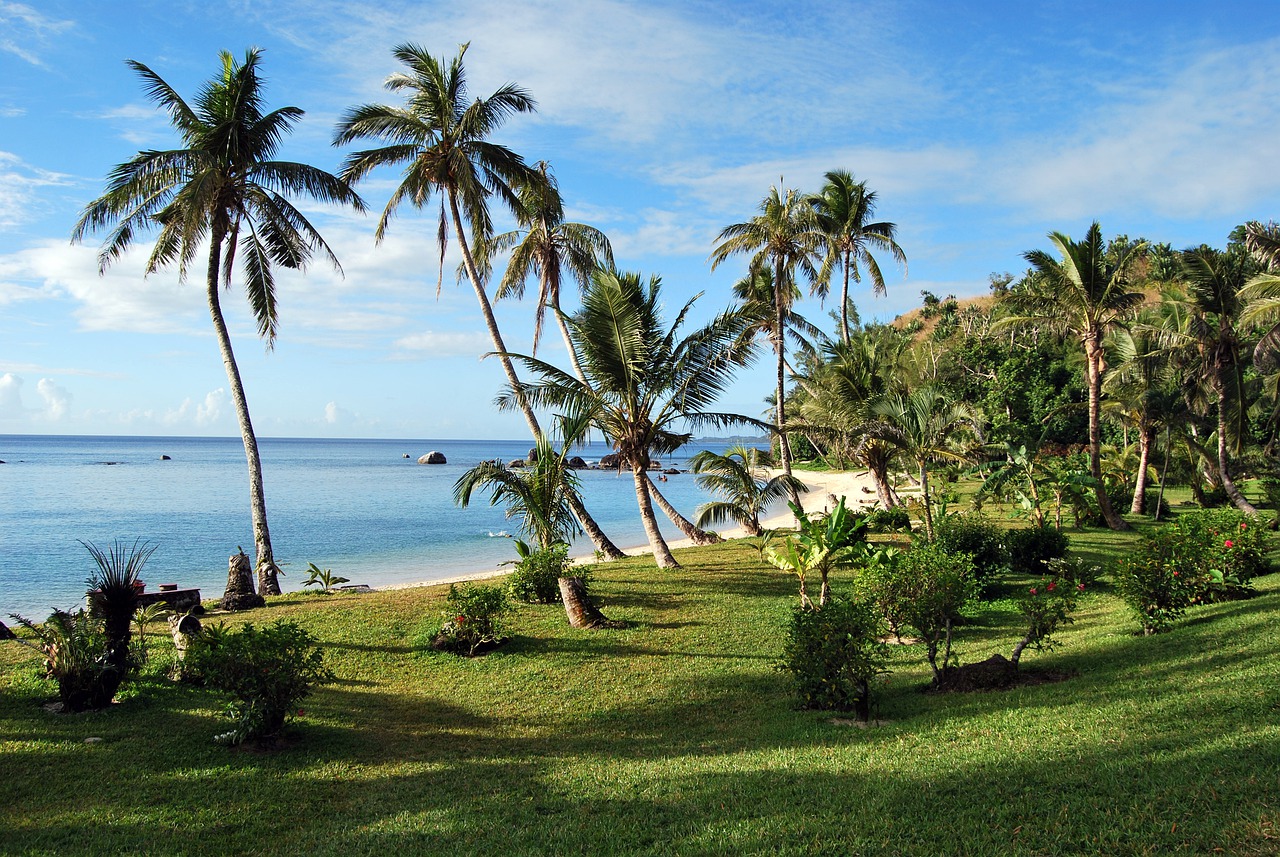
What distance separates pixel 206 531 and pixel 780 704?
3107 cm

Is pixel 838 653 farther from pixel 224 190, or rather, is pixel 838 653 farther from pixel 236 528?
pixel 236 528

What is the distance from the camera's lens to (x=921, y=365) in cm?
2994

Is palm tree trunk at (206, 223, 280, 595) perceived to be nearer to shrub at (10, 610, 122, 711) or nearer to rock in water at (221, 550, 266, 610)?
rock in water at (221, 550, 266, 610)

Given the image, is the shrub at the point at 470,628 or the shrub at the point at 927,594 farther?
the shrub at the point at 470,628

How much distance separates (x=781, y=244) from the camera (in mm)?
23547

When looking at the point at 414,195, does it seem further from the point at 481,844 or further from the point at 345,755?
the point at 481,844

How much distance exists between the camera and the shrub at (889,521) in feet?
64.3

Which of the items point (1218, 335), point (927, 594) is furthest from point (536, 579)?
point (1218, 335)

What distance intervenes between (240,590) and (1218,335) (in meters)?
22.9

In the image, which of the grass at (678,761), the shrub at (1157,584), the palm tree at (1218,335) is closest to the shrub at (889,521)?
the palm tree at (1218,335)

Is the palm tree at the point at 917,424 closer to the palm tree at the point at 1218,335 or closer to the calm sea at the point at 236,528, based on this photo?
the calm sea at the point at 236,528

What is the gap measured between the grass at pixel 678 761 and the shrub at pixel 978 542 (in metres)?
3.86

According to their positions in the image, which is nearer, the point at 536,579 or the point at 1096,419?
the point at 536,579

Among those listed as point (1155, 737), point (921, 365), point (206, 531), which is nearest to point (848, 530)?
Result: point (1155, 737)
